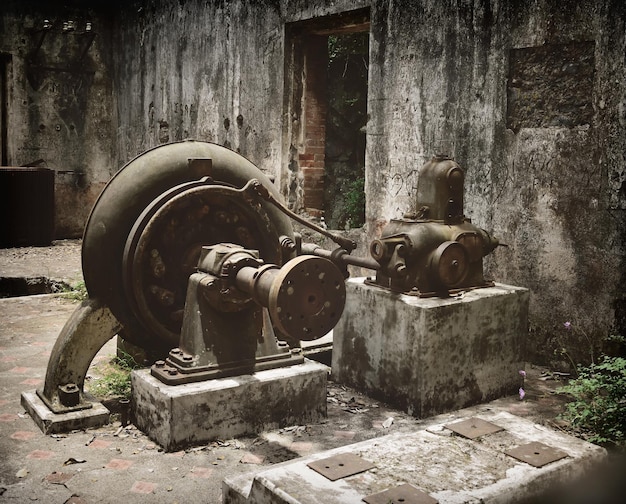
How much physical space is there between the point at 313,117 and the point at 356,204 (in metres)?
1.99

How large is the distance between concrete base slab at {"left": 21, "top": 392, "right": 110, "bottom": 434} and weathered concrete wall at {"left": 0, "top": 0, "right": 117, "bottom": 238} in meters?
7.72

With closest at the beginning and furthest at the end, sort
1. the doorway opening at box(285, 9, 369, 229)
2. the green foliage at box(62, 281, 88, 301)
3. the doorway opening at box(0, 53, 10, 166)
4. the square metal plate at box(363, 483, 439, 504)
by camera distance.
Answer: the square metal plate at box(363, 483, 439, 504) → the green foliage at box(62, 281, 88, 301) → the doorway opening at box(285, 9, 369, 229) → the doorway opening at box(0, 53, 10, 166)

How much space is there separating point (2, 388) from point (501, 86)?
4274mm

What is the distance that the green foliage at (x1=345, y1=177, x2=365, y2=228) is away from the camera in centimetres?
970

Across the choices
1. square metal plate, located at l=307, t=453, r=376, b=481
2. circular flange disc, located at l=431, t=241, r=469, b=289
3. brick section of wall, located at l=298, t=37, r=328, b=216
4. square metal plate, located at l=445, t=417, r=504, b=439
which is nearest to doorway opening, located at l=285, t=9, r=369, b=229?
brick section of wall, located at l=298, t=37, r=328, b=216

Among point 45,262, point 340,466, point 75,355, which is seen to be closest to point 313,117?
point 45,262

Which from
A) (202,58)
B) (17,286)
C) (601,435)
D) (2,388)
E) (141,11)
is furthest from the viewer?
(141,11)

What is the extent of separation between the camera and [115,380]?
Answer: 15.6 ft

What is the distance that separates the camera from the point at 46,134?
37.1 feet

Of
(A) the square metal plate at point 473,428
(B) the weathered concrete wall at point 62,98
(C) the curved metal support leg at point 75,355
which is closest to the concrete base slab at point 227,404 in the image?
(C) the curved metal support leg at point 75,355

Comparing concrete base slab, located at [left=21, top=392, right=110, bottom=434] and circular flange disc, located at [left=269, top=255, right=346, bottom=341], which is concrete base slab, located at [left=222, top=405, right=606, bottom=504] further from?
concrete base slab, located at [left=21, top=392, right=110, bottom=434]

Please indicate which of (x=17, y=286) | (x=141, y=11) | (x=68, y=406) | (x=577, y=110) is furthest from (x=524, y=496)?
(x=141, y=11)

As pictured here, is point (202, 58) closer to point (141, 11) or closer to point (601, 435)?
point (141, 11)

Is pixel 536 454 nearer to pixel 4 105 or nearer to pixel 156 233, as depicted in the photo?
pixel 156 233
